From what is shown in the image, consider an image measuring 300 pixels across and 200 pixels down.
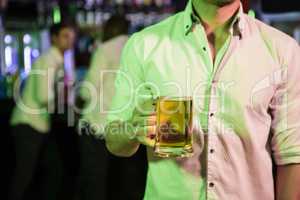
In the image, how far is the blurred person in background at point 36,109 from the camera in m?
3.98

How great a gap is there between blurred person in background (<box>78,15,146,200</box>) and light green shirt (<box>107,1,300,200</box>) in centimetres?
222

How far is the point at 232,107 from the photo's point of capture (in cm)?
154

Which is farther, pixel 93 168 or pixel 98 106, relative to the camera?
pixel 93 168

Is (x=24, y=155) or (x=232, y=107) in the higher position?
(x=232, y=107)

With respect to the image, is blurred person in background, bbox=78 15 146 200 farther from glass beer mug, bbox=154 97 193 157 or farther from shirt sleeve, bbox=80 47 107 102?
glass beer mug, bbox=154 97 193 157

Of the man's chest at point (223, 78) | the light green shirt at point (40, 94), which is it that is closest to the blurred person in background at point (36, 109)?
the light green shirt at point (40, 94)

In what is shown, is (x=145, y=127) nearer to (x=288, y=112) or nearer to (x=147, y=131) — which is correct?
(x=147, y=131)

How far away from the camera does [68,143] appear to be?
4.58 meters

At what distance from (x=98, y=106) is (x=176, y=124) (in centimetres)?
239

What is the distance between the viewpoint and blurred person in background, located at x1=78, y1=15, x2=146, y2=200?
3855mm

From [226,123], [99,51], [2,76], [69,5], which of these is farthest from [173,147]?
[69,5]

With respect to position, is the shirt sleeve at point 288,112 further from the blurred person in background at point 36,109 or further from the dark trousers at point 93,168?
the blurred person in background at point 36,109

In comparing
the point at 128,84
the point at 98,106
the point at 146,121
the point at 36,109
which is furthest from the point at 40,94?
the point at 146,121

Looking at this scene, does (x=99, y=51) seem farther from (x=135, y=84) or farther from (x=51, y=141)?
(x=135, y=84)
